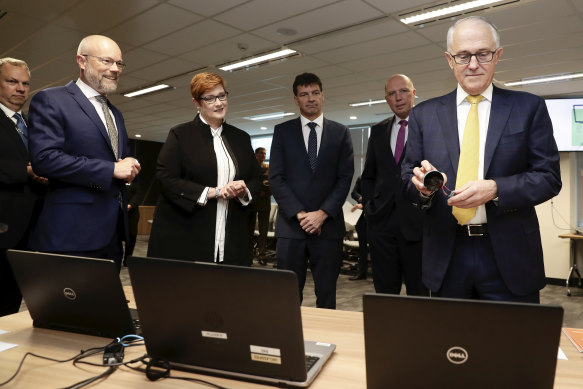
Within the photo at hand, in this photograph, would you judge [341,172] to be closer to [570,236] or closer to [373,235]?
[373,235]

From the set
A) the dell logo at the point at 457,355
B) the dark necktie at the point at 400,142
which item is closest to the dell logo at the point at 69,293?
the dell logo at the point at 457,355

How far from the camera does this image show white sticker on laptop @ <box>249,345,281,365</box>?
0.81 metres

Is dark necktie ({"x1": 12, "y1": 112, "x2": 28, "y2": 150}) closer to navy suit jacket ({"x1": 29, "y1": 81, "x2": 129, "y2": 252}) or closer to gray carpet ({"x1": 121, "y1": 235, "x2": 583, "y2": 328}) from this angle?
Result: navy suit jacket ({"x1": 29, "y1": 81, "x2": 129, "y2": 252})

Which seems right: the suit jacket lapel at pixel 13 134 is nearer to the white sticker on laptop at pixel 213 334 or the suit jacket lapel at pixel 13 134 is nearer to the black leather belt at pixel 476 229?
the white sticker on laptop at pixel 213 334

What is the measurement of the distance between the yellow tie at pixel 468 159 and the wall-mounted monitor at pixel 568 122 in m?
5.08

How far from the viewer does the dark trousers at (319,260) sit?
7.86ft

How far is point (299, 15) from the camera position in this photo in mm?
4180

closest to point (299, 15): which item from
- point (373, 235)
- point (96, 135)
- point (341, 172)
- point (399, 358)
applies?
point (341, 172)

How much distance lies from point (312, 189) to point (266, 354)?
167 centimetres

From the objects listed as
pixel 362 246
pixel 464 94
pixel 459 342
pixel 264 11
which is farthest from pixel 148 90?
pixel 459 342

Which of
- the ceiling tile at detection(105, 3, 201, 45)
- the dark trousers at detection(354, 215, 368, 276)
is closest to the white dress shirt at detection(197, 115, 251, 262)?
the ceiling tile at detection(105, 3, 201, 45)

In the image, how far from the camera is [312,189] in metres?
2.44

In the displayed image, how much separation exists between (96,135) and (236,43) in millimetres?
3580

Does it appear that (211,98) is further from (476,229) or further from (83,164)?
(476,229)
